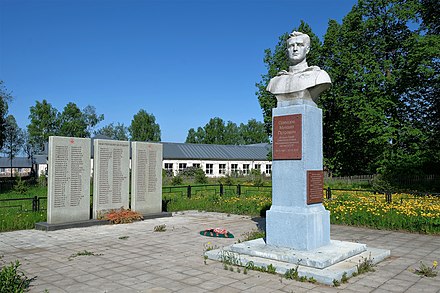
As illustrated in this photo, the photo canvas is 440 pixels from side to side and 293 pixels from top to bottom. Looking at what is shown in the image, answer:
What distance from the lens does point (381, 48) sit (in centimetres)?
2819

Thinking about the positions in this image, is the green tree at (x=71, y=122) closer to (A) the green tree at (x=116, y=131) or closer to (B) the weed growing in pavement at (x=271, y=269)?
(A) the green tree at (x=116, y=131)

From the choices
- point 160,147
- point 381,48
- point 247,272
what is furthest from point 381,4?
point 247,272

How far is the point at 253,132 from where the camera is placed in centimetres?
9106

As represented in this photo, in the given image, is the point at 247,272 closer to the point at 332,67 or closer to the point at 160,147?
the point at 160,147

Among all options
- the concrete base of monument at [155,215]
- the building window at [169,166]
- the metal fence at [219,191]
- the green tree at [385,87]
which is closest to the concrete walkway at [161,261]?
the concrete base of monument at [155,215]

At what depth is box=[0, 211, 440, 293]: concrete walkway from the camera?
5.22 m

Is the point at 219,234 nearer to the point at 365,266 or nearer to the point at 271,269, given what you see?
the point at 271,269

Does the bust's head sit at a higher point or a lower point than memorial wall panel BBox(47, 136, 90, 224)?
higher

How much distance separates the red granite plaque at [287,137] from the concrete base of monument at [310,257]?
1.68 m

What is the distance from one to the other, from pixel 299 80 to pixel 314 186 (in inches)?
77.1

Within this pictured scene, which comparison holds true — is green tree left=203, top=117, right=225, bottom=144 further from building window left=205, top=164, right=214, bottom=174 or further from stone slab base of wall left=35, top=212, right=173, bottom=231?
stone slab base of wall left=35, top=212, right=173, bottom=231

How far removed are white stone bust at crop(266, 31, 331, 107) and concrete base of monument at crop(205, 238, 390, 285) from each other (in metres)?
2.67

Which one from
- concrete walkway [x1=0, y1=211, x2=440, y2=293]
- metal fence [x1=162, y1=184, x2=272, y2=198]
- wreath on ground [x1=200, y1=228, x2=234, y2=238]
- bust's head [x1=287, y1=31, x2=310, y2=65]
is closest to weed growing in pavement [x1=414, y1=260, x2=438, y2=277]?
concrete walkway [x1=0, y1=211, x2=440, y2=293]

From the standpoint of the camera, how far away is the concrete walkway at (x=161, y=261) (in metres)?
5.22
